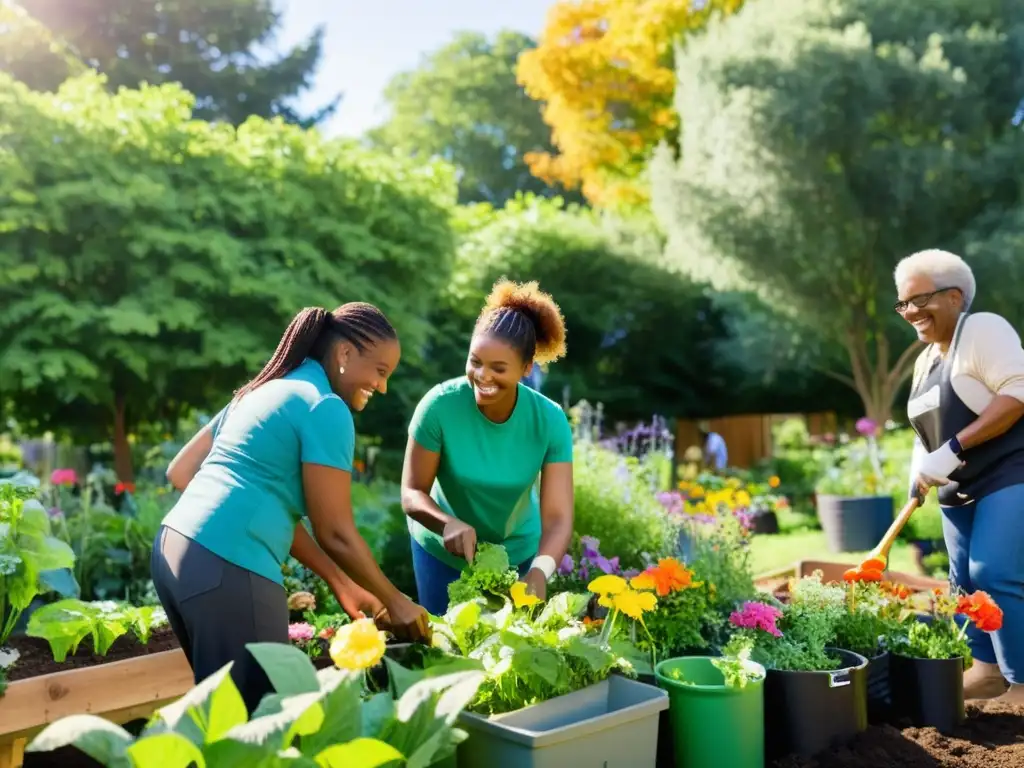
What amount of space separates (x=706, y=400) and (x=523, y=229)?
187 inches

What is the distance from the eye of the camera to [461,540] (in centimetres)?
239

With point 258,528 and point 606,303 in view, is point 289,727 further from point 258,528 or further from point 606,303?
point 606,303

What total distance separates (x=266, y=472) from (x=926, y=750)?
1767mm

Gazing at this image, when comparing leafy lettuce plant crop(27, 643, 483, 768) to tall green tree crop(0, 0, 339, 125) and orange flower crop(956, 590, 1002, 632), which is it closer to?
orange flower crop(956, 590, 1002, 632)

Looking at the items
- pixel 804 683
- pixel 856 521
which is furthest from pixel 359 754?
pixel 856 521

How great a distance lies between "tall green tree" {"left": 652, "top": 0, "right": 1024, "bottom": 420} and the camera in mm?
10883

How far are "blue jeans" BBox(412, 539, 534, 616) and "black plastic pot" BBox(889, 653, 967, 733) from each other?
3.67ft

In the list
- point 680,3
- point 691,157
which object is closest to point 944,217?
point 691,157

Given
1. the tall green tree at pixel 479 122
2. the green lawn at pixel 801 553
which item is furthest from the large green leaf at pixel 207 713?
the tall green tree at pixel 479 122

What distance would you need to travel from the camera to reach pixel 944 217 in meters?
11.2

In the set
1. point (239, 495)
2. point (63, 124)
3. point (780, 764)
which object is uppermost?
point (63, 124)

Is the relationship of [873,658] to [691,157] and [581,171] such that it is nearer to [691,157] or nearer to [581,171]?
[691,157]

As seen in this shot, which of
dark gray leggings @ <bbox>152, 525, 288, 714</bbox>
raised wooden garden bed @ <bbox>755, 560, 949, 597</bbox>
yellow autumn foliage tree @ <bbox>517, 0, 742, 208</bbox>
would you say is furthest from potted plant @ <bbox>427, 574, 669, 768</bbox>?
yellow autumn foliage tree @ <bbox>517, 0, 742, 208</bbox>

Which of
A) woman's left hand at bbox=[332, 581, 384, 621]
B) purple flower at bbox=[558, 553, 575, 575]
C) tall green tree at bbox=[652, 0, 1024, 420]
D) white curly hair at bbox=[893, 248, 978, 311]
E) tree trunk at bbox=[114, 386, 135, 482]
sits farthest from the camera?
tall green tree at bbox=[652, 0, 1024, 420]
